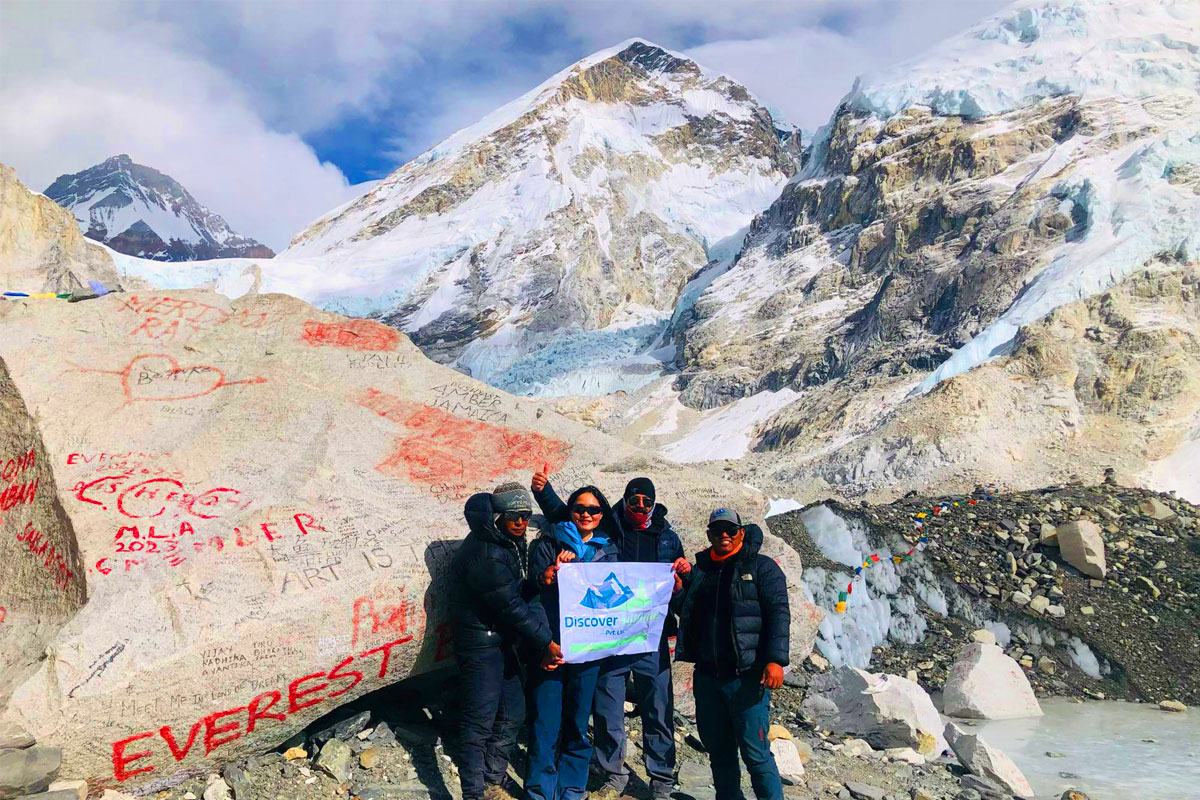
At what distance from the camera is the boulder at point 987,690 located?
802 centimetres

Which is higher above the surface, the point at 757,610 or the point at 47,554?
the point at 47,554

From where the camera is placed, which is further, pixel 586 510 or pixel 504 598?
pixel 586 510

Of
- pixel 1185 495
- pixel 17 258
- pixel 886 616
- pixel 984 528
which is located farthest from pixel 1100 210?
pixel 17 258

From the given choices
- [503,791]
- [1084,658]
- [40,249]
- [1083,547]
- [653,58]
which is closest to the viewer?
[503,791]

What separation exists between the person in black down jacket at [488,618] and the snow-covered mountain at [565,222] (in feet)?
207

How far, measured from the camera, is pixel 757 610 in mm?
4609

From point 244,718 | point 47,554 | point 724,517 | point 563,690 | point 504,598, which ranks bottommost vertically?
point 563,690

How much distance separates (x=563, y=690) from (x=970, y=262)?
151 ft

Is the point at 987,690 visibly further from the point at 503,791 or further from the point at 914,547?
the point at 503,791

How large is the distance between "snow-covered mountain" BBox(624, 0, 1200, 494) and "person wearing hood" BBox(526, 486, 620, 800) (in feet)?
86.2

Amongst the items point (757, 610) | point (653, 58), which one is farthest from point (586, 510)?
point (653, 58)

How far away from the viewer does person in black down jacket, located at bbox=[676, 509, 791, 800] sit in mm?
4551

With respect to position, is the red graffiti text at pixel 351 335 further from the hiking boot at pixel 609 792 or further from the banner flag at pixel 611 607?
the hiking boot at pixel 609 792

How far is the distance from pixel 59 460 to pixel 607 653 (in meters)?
3.93
